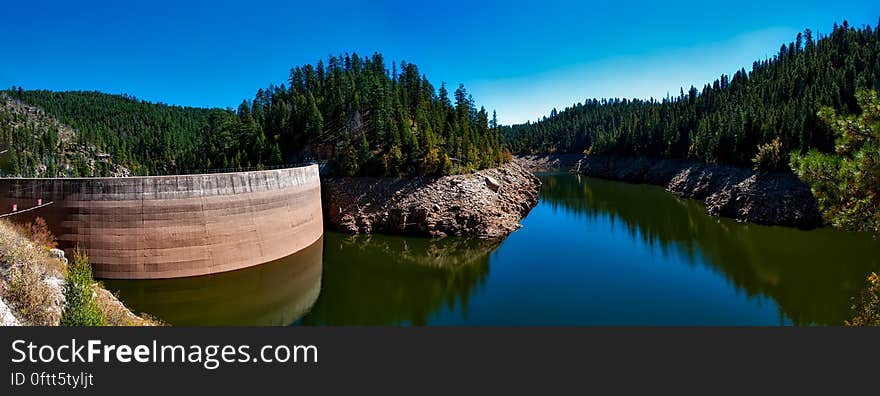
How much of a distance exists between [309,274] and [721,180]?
2062 inches

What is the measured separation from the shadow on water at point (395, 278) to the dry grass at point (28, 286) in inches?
432

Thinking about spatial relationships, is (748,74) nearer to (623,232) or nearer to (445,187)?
(623,232)

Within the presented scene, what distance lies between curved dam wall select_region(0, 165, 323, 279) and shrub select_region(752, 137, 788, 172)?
1971 inches

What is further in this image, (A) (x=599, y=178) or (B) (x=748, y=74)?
(B) (x=748, y=74)

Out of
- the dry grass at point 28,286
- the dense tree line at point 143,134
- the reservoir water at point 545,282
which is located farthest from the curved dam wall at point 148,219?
the dense tree line at point 143,134

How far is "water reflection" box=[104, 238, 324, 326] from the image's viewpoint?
22.7 meters

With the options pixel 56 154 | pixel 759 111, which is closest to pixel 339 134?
pixel 759 111

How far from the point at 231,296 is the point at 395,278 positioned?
9875mm

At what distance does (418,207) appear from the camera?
4006cm

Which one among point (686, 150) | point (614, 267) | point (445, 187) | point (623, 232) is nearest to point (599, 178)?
point (686, 150)

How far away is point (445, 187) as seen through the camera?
4162 centimetres

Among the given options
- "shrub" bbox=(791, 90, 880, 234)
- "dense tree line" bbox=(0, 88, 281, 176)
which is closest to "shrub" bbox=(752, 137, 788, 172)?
"shrub" bbox=(791, 90, 880, 234)

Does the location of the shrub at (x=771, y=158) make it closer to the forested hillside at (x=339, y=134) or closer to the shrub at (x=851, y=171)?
the forested hillside at (x=339, y=134)

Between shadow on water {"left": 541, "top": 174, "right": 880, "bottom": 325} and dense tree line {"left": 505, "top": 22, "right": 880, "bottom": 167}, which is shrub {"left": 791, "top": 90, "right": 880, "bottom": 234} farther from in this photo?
dense tree line {"left": 505, "top": 22, "right": 880, "bottom": 167}
